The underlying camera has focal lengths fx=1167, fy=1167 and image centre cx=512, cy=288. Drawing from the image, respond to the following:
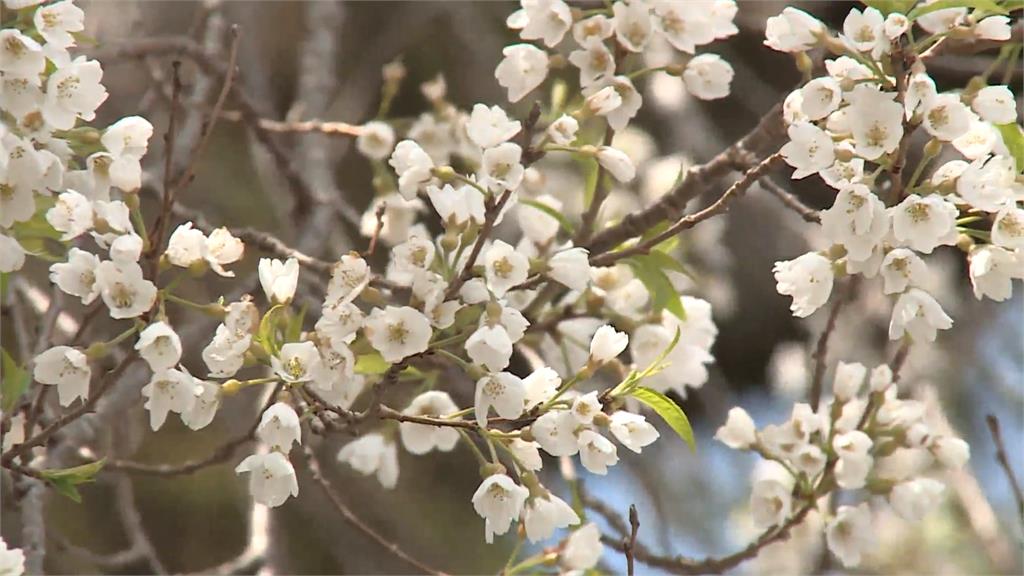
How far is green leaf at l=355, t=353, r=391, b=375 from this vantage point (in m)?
1.12

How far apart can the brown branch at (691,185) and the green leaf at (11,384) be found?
654 millimetres

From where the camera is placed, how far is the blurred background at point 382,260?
8.05 ft

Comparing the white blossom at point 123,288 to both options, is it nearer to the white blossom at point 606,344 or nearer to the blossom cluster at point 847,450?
the white blossom at point 606,344

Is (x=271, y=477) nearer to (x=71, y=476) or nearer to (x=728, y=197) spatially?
(x=71, y=476)

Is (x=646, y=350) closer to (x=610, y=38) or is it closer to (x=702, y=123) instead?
(x=610, y=38)

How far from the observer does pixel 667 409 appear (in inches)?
44.4

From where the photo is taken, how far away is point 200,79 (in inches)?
86.7

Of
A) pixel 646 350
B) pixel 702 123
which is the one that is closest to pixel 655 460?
pixel 702 123

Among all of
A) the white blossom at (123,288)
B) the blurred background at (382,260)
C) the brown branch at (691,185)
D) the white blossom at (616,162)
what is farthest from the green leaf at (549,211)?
the blurred background at (382,260)

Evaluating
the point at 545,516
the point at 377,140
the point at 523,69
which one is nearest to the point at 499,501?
the point at 545,516

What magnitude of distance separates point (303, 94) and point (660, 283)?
1.20 metres

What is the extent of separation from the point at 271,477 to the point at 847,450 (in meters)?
0.72

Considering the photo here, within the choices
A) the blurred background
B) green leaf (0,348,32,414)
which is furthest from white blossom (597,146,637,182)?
the blurred background

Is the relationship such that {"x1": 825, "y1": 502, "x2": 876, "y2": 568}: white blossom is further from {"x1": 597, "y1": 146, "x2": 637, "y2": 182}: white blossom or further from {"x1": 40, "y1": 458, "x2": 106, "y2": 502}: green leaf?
{"x1": 40, "y1": 458, "x2": 106, "y2": 502}: green leaf
